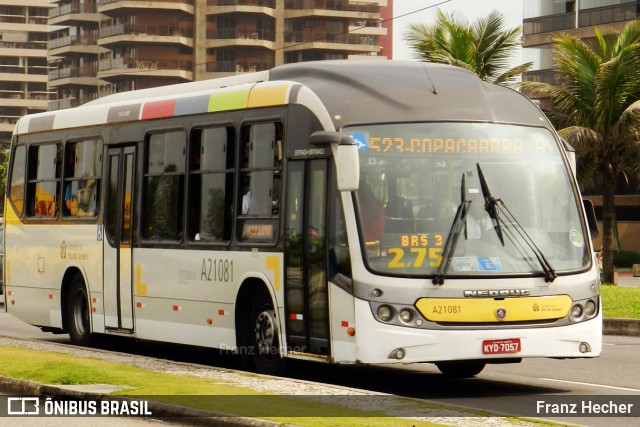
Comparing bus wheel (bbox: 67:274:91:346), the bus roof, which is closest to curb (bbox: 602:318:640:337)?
bus wheel (bbox: 67:274:91:346)

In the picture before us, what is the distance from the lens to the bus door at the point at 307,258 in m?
14.1

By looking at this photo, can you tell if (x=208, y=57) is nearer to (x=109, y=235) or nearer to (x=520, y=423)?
(x=109, y=235)

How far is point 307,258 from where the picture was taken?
14.3 m

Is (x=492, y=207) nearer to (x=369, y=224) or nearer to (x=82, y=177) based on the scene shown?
(x=369, y=224)

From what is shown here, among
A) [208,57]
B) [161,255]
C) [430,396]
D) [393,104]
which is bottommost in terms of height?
[430,396]

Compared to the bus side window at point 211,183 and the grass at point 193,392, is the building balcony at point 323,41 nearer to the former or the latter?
the bus side window at point 211,183

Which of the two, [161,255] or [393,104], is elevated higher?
[393,104]

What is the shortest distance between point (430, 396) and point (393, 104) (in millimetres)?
2829

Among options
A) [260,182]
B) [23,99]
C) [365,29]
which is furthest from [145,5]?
[260,182]

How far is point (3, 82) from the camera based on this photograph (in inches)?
6088

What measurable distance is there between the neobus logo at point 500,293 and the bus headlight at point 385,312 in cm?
72

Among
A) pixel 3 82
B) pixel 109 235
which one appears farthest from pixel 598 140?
pixel 3 82

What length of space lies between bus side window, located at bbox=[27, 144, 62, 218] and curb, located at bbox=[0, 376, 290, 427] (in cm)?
649

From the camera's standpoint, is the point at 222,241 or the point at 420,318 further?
the point at 222,241
